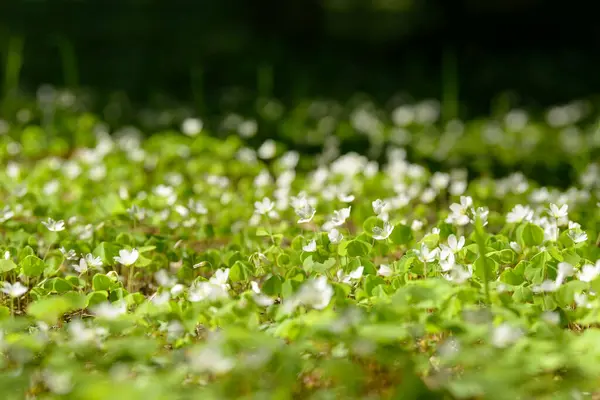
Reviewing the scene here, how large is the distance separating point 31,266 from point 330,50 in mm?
8272

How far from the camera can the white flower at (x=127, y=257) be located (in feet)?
9.50

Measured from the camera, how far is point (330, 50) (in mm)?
10766

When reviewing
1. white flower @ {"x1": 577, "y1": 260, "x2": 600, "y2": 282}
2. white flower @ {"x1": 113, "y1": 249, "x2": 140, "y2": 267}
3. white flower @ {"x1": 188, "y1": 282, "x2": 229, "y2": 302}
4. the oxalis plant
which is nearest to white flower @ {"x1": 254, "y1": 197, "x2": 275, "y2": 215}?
the oxalis plant

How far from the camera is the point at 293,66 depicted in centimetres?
955

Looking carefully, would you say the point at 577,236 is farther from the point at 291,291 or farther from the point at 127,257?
the point at 127,257

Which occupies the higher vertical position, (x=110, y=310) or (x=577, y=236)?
(x=577, y=236)

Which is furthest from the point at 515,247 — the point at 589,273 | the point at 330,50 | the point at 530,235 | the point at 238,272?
the point at 330,50

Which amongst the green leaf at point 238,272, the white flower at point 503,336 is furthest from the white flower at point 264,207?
the white flower at point 503,336

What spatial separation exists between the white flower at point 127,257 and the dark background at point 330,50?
4419 millimetres

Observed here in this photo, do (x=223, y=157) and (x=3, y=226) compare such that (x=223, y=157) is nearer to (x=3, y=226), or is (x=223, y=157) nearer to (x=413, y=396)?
(x=3, y=226)

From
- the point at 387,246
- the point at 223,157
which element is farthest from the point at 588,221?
the point at 223,157

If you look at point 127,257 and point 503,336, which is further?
point 127,257

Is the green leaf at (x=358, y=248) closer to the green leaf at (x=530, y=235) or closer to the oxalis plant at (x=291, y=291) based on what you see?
the oxalis plant at (x=291, y=291)

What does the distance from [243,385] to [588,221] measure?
2140 millimetres
